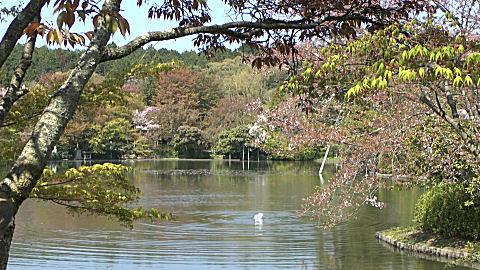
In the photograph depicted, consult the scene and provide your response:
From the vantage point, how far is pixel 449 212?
10.0 metres

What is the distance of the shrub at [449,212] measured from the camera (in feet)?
Result: 31.5

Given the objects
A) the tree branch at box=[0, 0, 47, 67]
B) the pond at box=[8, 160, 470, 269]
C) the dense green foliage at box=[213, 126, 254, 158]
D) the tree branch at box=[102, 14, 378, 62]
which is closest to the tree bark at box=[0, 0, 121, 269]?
the tree branch at box=[102, 14, 378, 62]

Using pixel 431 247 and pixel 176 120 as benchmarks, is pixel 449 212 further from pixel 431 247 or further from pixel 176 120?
pixel 176 120

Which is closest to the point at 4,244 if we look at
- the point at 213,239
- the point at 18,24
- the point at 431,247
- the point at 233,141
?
the point at 18,24

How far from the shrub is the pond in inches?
33.3

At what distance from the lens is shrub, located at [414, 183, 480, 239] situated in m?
9.60

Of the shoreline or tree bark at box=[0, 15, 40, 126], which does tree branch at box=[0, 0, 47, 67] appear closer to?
tree bark at box=[0, 15, 40, 126]

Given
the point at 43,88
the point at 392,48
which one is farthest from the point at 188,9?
the point at 43,88

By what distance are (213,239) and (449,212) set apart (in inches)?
189

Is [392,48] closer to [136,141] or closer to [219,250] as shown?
[219,250]

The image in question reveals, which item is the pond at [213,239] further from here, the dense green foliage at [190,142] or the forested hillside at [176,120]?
the dense green foliage at [190,142]

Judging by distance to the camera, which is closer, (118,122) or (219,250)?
(219,250)

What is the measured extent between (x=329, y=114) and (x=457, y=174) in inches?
152

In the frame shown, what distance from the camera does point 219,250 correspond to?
11.1 m
